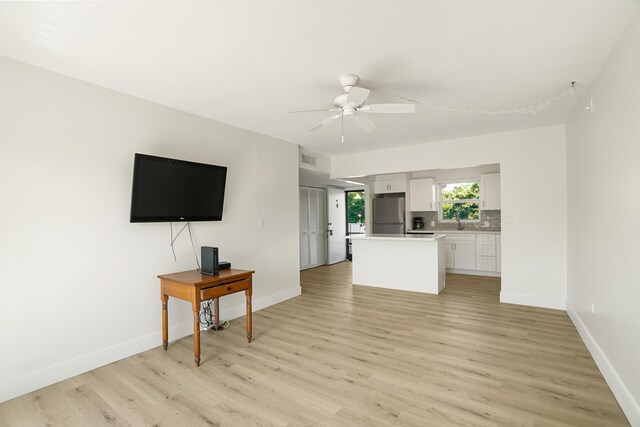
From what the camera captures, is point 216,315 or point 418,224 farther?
point 418,224

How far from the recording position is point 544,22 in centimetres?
193

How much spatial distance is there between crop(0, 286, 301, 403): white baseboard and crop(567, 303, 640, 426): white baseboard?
142 inches

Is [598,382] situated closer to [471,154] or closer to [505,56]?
[505,56]

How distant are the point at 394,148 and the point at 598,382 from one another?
156 inches

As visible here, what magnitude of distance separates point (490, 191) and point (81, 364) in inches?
272

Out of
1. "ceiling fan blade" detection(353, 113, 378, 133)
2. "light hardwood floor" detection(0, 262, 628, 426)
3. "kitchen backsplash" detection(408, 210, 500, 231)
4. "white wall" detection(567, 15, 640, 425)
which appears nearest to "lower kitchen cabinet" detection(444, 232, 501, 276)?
"kitchen backsplash" detection(408, 210, 500, 231)

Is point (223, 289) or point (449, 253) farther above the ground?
point (223, 289)

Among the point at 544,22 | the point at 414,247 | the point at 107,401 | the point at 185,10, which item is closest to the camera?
the point at 185,10

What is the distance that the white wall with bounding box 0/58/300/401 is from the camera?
2.32 m

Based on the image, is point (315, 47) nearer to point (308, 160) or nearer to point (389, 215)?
point (308, 160)

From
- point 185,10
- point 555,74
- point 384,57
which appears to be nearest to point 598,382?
point 555,74

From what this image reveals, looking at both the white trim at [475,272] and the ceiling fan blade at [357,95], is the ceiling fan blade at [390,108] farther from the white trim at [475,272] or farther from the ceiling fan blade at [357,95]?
the white trim at [475,272]

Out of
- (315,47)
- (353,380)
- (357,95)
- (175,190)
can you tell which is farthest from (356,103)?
(353,380)

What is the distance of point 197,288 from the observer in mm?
2707
